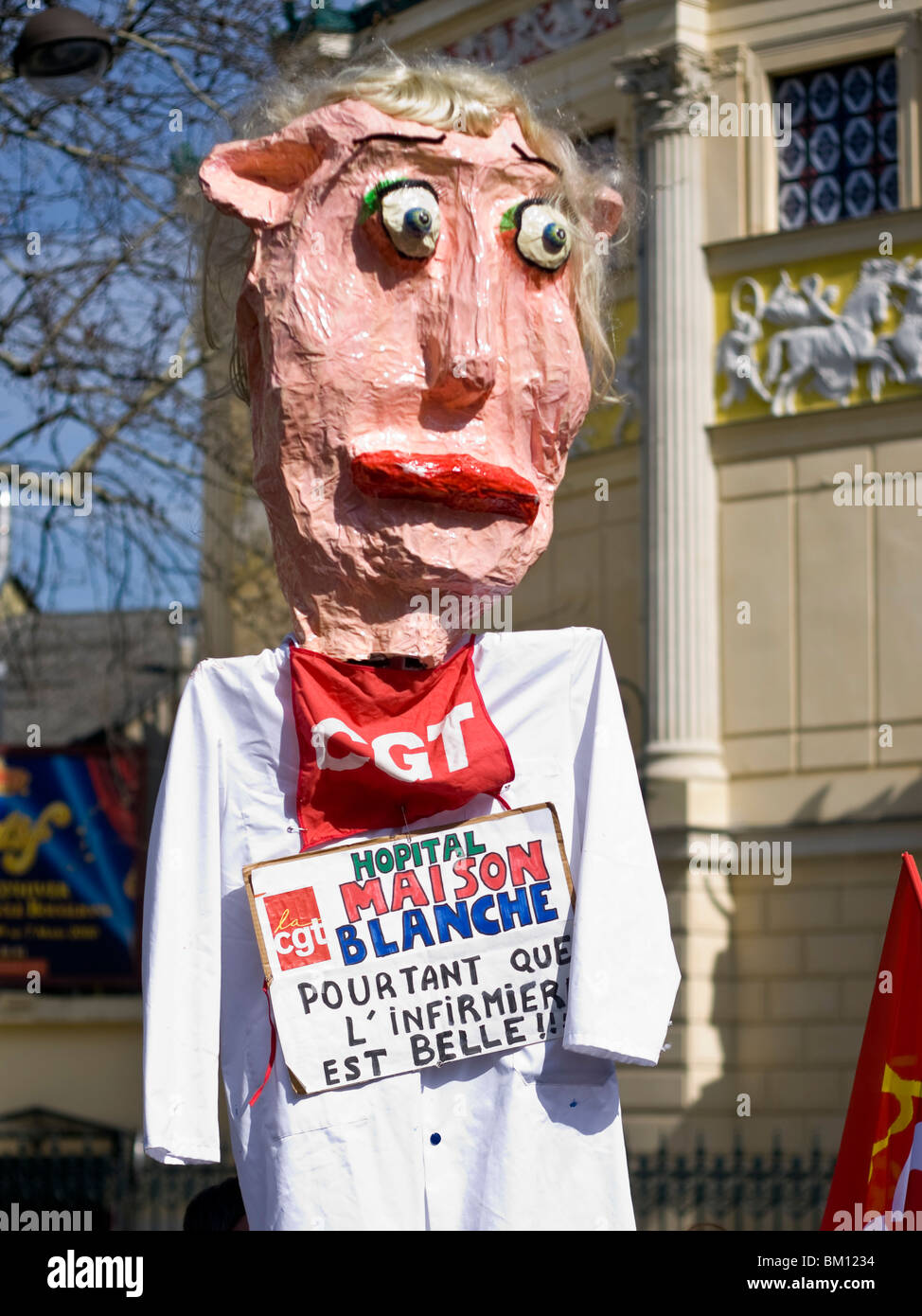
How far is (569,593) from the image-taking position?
16500 mm

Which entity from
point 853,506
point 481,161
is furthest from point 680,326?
point 481,161

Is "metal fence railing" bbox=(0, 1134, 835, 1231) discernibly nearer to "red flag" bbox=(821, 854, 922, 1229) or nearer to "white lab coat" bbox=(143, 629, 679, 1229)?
"red flag" bbox=(821, 854, 922, 1229)

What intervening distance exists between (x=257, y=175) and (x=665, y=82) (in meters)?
12.5

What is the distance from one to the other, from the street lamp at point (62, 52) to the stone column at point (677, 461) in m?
8.28

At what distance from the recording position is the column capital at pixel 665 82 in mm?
15688

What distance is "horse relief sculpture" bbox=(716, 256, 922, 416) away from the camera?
15180 mm

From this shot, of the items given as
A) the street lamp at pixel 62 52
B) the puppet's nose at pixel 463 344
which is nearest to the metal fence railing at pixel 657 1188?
the street lamp at pixel 62 52

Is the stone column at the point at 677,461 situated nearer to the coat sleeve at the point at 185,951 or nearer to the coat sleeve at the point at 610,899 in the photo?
the coat sleeve at the point at 610,899

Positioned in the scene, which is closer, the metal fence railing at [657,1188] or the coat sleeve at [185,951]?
the coat sleeve at [185,951]

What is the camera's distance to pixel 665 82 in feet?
51.6

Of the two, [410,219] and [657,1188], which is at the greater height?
[410,219]
